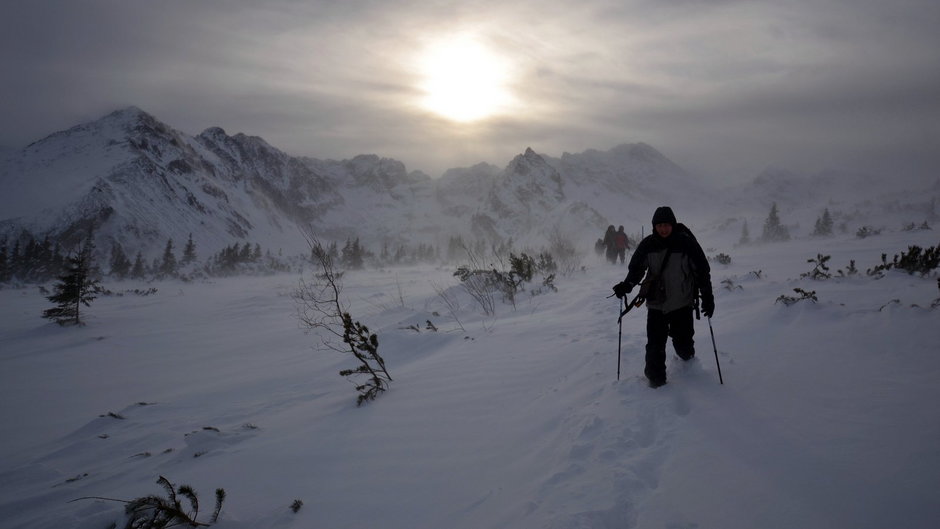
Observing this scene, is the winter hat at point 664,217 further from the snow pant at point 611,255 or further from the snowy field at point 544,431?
the snow pant at point 611,255

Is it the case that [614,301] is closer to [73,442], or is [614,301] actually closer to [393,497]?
[393,497]

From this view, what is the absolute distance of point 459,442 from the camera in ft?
10.4

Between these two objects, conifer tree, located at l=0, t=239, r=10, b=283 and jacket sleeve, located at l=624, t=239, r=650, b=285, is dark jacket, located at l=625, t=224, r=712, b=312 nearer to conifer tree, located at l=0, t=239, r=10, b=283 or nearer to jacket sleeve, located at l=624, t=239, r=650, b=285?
jacket sleeve, located at l=624, t=239, r=650, b=285

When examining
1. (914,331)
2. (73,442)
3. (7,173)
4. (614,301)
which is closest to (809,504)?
(914,331)

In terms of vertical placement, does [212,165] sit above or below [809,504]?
above

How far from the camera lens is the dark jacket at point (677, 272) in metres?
3.71

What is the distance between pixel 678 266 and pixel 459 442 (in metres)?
2.51

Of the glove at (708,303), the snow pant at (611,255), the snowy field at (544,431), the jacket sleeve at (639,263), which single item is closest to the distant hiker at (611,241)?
the snow pant at (611,255)

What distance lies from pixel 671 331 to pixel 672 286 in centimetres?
45

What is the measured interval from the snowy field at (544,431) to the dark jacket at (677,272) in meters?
0.68

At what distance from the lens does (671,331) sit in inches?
152

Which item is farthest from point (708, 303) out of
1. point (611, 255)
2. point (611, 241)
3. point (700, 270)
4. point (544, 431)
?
point (611, 255)

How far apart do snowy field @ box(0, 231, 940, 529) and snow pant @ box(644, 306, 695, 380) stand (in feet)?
0.66

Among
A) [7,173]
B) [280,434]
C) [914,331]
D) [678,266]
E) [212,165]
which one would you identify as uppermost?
[212,165]
